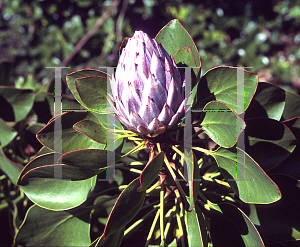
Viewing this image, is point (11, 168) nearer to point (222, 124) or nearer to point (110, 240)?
point (110, 240)

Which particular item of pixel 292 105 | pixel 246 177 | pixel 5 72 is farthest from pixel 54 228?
pixel 292 105

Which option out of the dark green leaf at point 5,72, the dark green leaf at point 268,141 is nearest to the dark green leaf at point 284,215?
the dark green leaf at point 268,141

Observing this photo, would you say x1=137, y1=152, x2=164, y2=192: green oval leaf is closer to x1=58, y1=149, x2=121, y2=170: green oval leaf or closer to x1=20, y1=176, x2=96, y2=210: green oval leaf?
x1=58, y1=149, x2=121, y2=170: green oval leaf

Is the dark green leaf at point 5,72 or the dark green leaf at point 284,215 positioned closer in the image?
the dark green leaf at point 284,215

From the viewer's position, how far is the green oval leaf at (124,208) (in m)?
0.49

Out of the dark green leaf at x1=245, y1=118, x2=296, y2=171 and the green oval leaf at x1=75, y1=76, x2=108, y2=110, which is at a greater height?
the green oval leaf at x1=75, y1=76, x2=108, y2=110

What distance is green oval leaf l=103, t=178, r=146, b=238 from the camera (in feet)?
1.62

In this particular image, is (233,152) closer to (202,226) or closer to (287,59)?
(202,226)

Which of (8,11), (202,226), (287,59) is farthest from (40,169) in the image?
Answer: (287,59)

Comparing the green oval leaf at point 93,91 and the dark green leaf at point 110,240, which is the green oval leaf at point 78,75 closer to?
the green oval leaf at point 93,91

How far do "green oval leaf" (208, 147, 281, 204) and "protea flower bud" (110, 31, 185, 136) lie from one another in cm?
15

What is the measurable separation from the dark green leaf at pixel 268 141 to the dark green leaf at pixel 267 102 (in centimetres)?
8

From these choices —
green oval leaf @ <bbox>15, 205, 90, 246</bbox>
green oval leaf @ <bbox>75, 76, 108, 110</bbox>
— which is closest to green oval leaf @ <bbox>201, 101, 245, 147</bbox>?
green oval leaf @ <bbox>75, 76, 108, 110</bbox>

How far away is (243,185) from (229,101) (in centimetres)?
18
